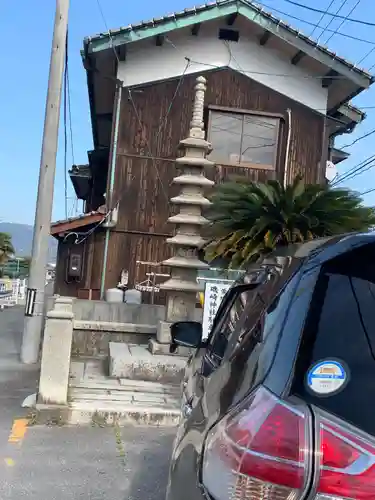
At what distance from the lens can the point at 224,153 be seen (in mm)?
14203

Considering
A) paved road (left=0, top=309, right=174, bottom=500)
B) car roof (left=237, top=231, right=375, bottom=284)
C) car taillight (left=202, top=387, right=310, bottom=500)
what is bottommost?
paved road (left=0, top=309, right=174, bottom=500)

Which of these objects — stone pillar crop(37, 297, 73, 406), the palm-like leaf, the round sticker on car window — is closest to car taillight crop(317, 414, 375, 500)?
the round sticker on car window

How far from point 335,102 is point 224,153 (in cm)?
361

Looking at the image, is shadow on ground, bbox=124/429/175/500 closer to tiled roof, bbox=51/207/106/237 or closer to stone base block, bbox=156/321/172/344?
stone base block, bbox=156/321/172/344

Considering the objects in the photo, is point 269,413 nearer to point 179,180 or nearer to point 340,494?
point 340,494

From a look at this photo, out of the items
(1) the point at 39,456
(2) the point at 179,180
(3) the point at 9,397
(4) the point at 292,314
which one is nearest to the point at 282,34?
(2) the point at 179,180

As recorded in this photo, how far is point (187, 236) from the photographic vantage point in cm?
957

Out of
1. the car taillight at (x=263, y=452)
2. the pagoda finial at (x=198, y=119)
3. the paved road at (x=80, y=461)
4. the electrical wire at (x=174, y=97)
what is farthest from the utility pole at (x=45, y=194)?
the car taillight at (x=263, y=452)

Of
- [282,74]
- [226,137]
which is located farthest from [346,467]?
[282,74]

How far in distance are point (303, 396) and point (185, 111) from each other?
13.0 meters

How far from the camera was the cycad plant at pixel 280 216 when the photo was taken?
7.78 m

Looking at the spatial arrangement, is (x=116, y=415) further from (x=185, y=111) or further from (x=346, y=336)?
(x=185, y=111)

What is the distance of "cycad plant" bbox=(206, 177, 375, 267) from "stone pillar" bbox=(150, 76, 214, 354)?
48.1 inches

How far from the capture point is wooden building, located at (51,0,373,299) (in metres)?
13.7
